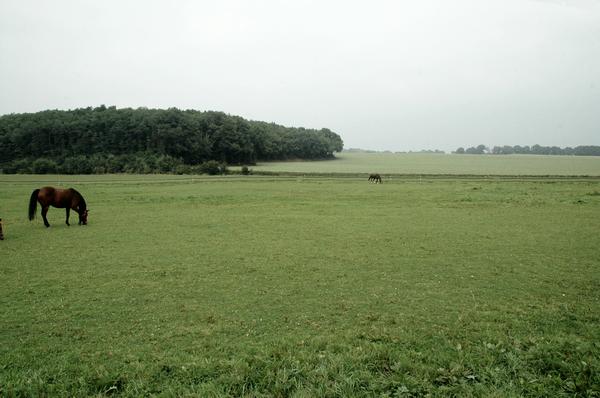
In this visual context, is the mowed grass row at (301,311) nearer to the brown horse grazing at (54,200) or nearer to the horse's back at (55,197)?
the brown horse grazing at (54,200)

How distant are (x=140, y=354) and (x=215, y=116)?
99772mm

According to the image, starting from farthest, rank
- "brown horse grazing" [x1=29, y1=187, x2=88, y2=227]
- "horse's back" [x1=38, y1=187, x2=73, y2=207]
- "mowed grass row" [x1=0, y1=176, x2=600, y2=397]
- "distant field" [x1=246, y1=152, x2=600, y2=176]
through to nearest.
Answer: "distant field" [x1=246, y1=152, x2=600, y2=176]
"horse's back" [x1=38, y1=187, x2=73, y2=207]
"brown horse grazing" [x1=29, y1=187, x2=88, y2=227]
"mowed grass row" [x1=0, y1=176, x2=600, y2=397]

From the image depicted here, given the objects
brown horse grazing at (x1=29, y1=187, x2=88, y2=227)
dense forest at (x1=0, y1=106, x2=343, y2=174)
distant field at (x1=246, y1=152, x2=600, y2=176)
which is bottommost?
brown horse grazing at (x1=29, y1=187, x2=88, y2=227)

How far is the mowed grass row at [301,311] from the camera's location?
529 cm

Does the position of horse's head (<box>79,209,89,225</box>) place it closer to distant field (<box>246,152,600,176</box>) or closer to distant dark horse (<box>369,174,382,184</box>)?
distant dark horse (<box>369,174,382,184</box>)

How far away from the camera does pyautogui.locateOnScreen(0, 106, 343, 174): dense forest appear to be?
265 feet

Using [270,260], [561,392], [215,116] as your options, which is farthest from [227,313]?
[215,116]

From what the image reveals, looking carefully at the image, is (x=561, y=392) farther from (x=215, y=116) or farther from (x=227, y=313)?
(x=215, y=116)

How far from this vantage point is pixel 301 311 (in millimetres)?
7727

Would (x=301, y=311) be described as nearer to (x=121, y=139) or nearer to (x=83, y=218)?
(x=83, y=218)

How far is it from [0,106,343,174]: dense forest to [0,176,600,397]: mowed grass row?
211ft

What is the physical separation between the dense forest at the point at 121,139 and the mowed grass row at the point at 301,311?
6421 centimetres

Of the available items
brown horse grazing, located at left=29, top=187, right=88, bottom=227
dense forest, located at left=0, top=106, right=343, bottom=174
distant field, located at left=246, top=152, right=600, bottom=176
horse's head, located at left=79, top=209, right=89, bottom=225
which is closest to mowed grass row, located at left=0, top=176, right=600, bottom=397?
brown horse grazing, located at left=29, top=187, right=88, bottom=227

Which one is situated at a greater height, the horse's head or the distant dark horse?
the distant dark horse
